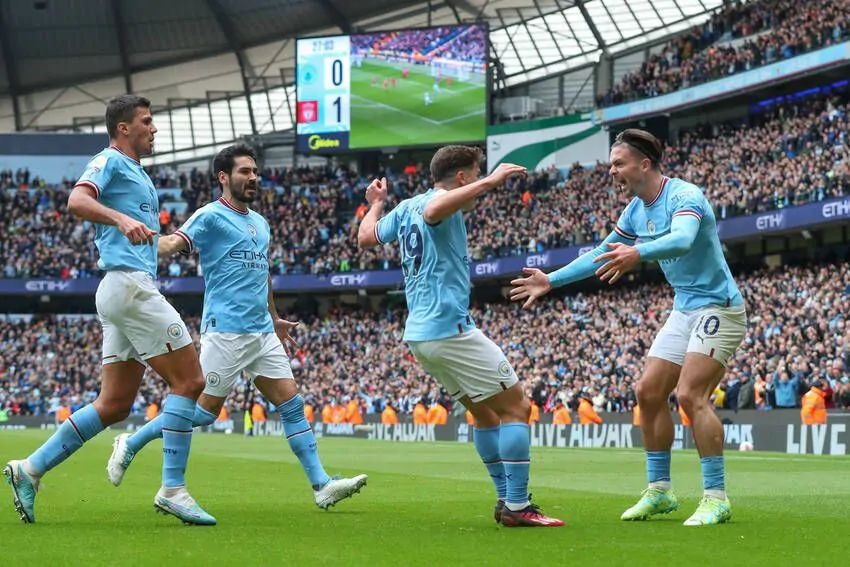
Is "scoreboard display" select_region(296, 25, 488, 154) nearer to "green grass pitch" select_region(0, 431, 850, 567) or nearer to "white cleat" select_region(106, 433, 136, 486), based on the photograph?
"green grass pitch" select_region(0, 431, 850, 567)

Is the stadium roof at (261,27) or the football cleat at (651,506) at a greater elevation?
the stadium roof at (261,27)

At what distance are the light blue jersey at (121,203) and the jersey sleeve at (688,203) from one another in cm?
352

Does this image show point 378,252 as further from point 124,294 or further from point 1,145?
point 124,294

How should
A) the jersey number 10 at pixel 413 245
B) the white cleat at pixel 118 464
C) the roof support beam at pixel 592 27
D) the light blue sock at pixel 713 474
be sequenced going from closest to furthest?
the light blue sock at pixel 713 474, the jersey number 10 at pixel 413 245, the white cleat at pixel 118 464, the roof support beam at pixel 592 27

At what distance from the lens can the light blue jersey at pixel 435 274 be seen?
8.86 m

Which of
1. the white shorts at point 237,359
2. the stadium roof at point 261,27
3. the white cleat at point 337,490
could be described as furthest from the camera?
the stadium roof at point 261,27

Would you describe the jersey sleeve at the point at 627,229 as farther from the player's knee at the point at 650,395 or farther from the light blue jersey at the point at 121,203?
the light blue jersey at the point at 121,203

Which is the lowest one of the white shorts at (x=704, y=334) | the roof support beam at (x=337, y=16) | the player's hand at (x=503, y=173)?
the white shorts at (x=704, y=334)

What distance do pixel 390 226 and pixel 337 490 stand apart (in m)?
2.19

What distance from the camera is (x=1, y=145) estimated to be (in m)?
67.6

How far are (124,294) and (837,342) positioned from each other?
23521 millimetres

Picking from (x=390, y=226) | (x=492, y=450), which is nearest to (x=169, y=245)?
(x=390, y=226)

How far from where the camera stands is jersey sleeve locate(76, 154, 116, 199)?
28.6 ft

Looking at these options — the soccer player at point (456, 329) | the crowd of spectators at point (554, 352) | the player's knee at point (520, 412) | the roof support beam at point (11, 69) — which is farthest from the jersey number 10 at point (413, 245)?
the roof support beam at point (11, 69)
